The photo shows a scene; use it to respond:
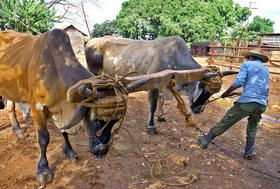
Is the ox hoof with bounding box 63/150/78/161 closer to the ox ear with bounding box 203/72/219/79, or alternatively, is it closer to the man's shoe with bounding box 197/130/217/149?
the man's shoe with bounding box 197/130/217/149

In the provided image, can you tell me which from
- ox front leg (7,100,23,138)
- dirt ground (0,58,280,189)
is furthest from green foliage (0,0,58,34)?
dirt ground (0,58,280,189)

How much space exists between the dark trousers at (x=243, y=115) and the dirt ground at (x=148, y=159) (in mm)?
517

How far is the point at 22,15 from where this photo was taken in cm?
1180

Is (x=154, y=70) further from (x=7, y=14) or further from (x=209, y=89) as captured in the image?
(x=7, y=14)

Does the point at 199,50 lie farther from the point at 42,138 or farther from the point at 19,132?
the point at 42,138

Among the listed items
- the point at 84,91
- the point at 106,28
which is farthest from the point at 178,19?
the point at 84,91

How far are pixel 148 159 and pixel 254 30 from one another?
146 ft

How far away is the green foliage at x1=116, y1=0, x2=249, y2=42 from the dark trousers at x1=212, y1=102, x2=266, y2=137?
2526 cm

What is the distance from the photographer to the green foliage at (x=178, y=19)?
27875 millimetres

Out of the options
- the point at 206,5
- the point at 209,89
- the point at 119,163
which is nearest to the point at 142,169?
the point at 119,163

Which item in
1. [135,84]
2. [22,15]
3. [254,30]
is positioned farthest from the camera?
[254,30]

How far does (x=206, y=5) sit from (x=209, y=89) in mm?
29676

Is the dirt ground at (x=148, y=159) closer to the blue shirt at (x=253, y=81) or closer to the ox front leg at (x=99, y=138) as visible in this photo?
the ox front leg at (x=99, y=138)

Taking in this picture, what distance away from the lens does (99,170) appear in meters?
3.33
